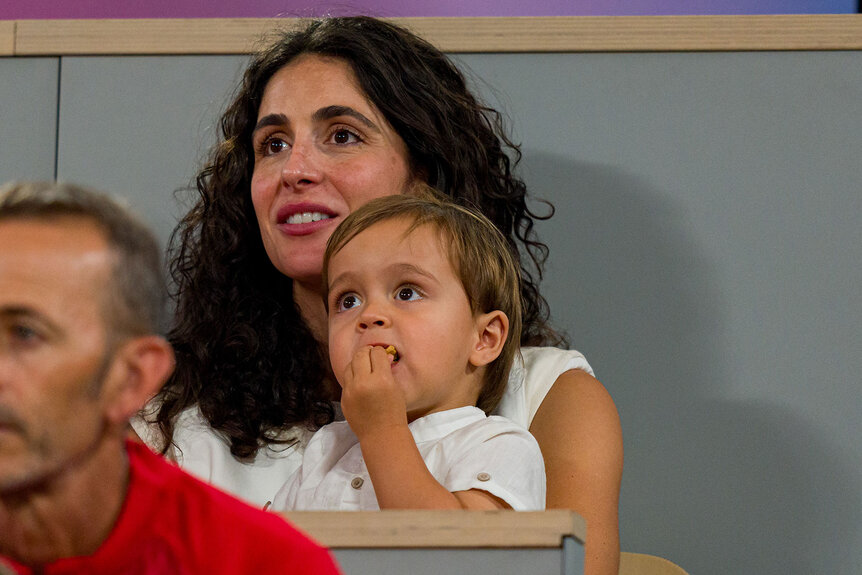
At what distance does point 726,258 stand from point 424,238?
2.16 ft

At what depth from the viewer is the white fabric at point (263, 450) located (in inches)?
48.6

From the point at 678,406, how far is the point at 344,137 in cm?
59

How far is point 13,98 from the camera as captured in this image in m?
1.66

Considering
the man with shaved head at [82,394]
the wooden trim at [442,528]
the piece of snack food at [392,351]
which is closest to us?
the man with shaved head at [82,394]

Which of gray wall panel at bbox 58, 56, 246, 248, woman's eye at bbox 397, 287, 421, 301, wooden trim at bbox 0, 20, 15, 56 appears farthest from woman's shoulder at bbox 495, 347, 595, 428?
wooden trim at bbox 0, 20, 15, 56

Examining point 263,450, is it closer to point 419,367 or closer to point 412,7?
point 419,367

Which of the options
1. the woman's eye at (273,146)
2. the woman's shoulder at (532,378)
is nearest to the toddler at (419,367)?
the woman's shoulder at (532,378)

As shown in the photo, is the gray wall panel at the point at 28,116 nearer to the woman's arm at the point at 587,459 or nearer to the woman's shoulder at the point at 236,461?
the woman's shoulder at the point at 236,461

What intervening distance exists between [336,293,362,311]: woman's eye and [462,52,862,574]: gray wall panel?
57cm

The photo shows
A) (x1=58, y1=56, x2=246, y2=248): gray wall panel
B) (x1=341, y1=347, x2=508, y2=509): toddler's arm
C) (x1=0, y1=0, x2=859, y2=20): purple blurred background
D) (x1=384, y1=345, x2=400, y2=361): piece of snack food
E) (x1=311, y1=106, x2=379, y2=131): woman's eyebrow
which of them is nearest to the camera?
(x1=341, y1=347, x2=508, y2=509): toddler's arm

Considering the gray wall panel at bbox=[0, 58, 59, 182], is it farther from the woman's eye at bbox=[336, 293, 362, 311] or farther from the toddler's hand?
the toddler's hand

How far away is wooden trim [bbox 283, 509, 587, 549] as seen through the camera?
0.58m

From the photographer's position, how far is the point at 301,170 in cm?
131

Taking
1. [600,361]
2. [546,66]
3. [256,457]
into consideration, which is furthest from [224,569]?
[546,66]
